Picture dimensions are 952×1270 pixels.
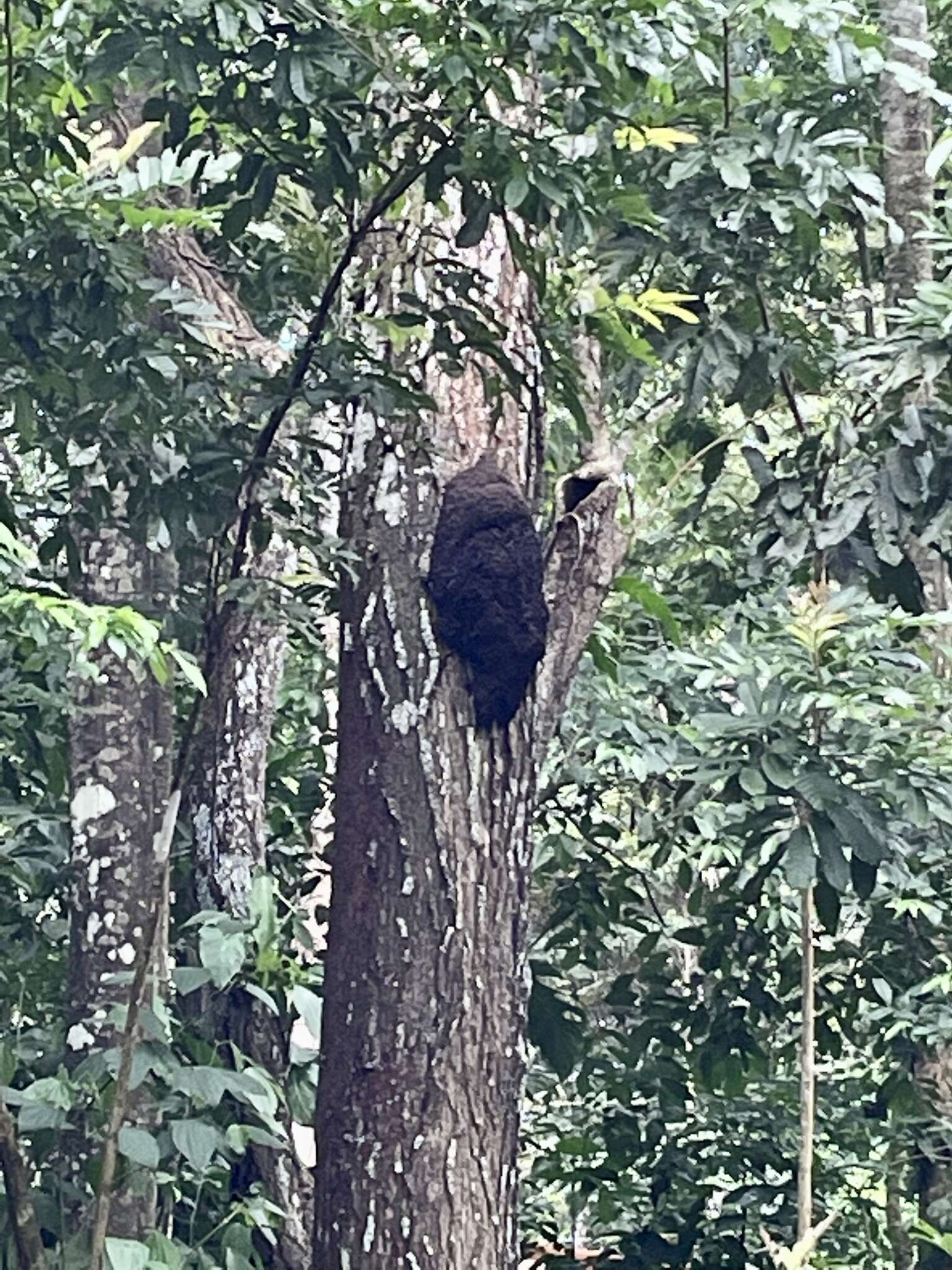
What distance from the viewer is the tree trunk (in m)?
3.64

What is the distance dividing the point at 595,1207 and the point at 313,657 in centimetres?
158

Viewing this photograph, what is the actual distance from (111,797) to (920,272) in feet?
6.61

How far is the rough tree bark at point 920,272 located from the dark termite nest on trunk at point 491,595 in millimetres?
1317

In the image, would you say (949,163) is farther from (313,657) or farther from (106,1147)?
(106,1147)

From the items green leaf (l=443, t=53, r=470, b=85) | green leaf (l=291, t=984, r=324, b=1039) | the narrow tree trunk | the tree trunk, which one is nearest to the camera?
green leaf (l=443, t=53, r=470, b=85)

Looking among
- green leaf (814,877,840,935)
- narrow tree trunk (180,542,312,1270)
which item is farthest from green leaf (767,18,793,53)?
narrow tree trunk (180,542,312,1270)

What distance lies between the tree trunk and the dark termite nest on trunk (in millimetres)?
1022

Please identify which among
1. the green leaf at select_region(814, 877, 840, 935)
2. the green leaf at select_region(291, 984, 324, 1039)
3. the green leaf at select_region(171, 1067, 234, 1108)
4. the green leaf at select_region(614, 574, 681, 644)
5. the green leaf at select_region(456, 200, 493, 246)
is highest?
the green leaf at select_region(456, 200, 493, 246)

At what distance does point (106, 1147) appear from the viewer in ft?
8.27

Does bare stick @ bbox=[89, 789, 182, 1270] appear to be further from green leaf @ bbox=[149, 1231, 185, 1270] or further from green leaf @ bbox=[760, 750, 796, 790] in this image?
green leaf @ bbox=[760, 750, 796, 790]

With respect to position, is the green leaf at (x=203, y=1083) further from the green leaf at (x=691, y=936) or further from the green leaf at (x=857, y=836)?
the green leaf at (x=691, y=936)

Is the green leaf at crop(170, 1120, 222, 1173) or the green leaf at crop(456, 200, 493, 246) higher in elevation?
the green leaf at crop(456, 200, 493, 246)

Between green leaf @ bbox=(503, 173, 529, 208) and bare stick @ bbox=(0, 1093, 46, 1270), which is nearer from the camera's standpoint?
green leaf @ bbox=(503, 173, 529, 208)

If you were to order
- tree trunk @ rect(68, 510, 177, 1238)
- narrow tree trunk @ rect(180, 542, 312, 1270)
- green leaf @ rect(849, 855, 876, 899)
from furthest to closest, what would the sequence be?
tree trunk @ rect(68, 510, 177, 1238) < narrow tree trunk @ rect(180, 542, 312, 1270) < green leaf @ rect(849, 855, 876, 899)
